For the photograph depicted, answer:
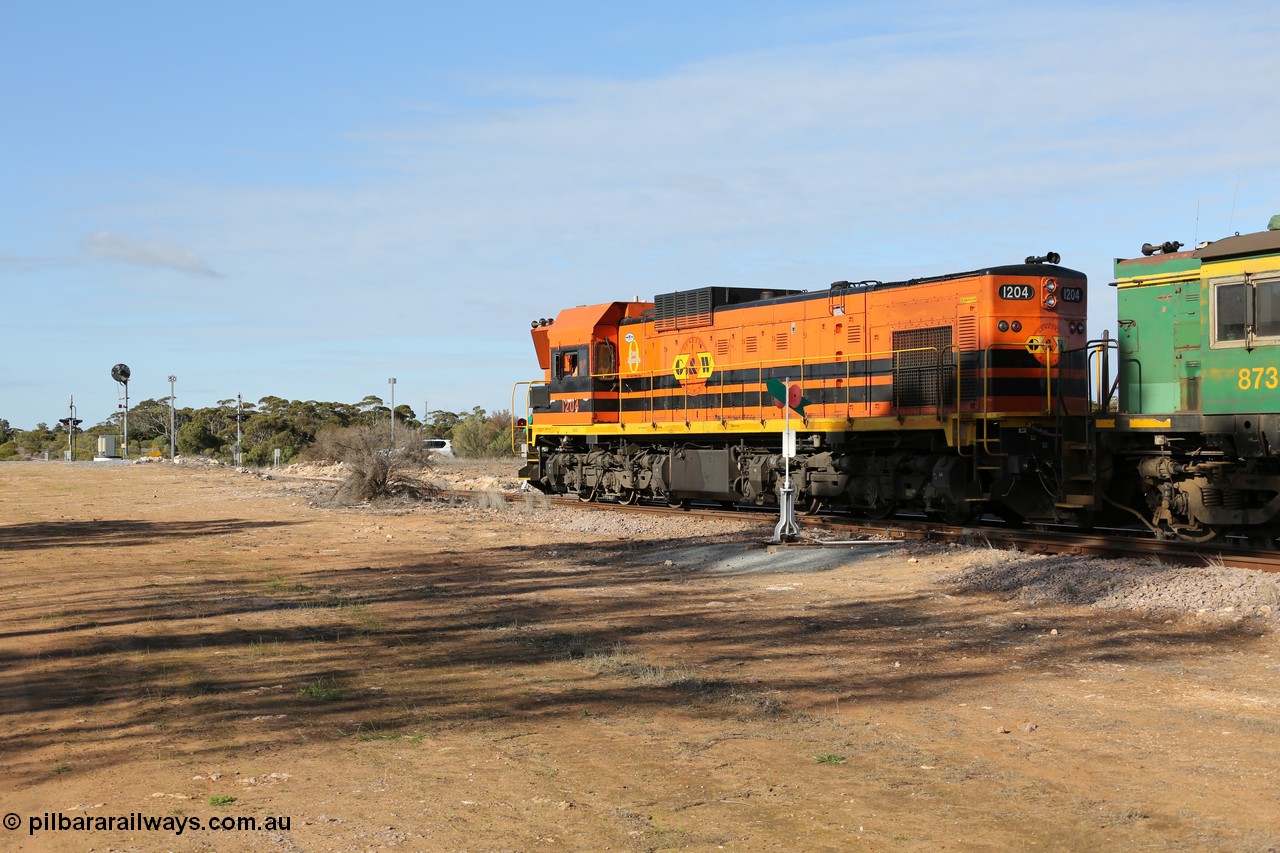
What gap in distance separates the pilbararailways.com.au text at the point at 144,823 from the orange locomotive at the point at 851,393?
12294 mm

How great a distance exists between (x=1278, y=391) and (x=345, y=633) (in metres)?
10.8

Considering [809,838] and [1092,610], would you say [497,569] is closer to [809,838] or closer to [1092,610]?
[1092,610]

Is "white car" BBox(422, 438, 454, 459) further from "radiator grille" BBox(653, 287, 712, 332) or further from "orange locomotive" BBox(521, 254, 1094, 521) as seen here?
"radiator grille" BBox(653, 287, 712, 332)

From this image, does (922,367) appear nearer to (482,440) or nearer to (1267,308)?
(1267,308)

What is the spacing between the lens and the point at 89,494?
112 ft

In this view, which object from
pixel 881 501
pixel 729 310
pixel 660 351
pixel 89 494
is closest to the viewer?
pixel 881 501

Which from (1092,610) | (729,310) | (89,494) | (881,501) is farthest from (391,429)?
(1092,610)

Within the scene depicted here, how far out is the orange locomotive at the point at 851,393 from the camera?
17375mm

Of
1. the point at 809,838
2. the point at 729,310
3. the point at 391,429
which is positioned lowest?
the point at 809,838

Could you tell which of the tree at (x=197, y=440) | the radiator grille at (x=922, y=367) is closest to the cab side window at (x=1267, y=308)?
the radiator grille at (x=922, y=367)

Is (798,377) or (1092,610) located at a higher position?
(798,377)

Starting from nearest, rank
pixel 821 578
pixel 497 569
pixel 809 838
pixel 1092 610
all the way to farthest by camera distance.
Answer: pixel 809 838, pixel 1092 610, pixel 821 578, pixel 497 569

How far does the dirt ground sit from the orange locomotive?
2.71m

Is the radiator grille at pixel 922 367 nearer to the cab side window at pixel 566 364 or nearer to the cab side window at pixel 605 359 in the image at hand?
the cab side window at pixel 605 359
